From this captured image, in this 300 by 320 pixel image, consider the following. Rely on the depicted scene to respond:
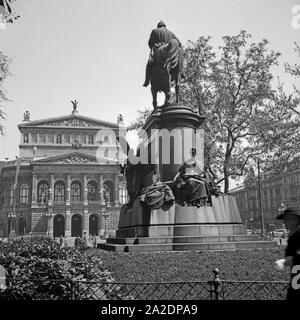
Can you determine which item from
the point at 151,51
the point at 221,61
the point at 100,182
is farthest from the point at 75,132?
the point at 151,51

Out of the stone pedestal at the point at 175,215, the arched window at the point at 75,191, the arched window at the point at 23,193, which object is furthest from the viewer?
the arched window at the point at 75,191

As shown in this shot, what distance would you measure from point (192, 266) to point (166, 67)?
25.0 ft

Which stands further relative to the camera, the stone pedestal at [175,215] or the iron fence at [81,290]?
the stone pedestal at [175,215]

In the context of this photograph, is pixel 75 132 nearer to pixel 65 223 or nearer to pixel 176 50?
pixel 65 223

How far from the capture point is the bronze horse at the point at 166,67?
1338cm

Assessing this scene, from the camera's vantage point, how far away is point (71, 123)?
93.1 metres

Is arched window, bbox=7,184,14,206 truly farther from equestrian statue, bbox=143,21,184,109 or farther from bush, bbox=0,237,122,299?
bush, bbox=0,237,122,299

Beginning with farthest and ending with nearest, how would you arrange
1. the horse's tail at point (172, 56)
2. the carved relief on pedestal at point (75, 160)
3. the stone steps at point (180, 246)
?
1. the carved relief on pedestal at point (75, 160)
2. the horse's tail at point (172, 56)
3. the stone steps at point (180, 246)

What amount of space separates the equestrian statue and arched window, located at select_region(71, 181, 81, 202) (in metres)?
72.4

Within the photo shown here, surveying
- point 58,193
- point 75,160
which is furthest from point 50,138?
point 58,193

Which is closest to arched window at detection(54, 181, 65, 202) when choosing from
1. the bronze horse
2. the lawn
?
the bronze horse

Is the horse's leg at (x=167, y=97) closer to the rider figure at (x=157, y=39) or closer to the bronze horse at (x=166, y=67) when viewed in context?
the bronze horse at (x=166, y=67)

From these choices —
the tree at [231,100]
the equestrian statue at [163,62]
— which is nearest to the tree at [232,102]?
the tree at [231,100]
